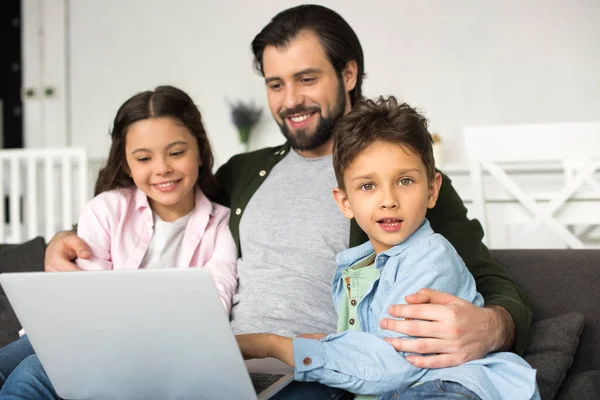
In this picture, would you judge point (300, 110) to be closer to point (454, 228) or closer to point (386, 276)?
point (454, 228)

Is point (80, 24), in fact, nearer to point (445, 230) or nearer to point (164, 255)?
point (164, 255)

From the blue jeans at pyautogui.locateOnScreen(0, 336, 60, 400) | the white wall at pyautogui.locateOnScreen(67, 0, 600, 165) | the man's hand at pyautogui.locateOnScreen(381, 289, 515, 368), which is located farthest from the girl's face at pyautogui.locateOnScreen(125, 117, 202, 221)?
the white wall at pyautogui.locateOnScreen(67, 0, 600, 165)

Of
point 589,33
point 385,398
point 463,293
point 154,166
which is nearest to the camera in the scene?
point 385,398

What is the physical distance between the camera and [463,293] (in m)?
1.35

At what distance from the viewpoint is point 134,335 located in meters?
1.16

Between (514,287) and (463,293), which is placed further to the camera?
(514,287)

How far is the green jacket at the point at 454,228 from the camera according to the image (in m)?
1.51

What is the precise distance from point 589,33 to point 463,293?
338cm

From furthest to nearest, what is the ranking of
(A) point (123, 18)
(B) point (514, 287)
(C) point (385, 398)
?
(A) point (123, 18) → (B) point (514, 287) → (C) point (385, 398)

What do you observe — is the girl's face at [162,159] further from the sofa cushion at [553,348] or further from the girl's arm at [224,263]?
the sofa cushion at [553,348]

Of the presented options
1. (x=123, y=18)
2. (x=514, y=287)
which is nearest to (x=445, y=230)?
(x=514, y=287)

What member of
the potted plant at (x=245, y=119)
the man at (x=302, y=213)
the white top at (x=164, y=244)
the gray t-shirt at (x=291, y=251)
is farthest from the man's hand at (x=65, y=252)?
the potted plant at (x=245, y=119)

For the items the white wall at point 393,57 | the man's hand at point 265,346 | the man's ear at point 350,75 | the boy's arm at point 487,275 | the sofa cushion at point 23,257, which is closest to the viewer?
the man's hand at point 265,346

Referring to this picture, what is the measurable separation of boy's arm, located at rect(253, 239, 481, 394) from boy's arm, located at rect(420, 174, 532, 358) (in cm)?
14
